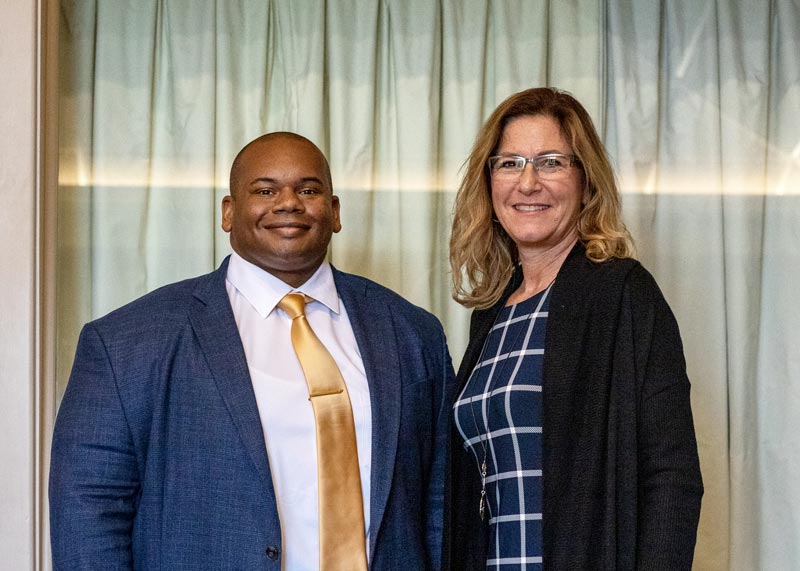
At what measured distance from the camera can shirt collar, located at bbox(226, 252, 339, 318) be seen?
7.25 feet

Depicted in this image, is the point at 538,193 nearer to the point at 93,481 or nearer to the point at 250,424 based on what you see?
the point at 250,424

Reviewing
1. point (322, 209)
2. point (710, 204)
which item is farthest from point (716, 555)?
point (322, 209)

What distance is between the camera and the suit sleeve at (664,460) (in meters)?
1.73

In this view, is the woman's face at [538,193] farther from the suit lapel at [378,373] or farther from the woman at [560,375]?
the suit lapel at [378,373]

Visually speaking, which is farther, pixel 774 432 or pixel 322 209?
pixel 774 432

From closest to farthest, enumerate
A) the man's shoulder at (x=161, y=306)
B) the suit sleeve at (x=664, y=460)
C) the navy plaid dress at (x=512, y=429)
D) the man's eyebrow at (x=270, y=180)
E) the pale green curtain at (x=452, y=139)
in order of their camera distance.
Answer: the suit sleeve at (x=664, y=460)
the navy plaid dress at (x=512, y=429)
the man's shoulder at (x=161, y=306)
the man's eyebrow at (x=270, y=180)
the pale green curtain at (x=452, y=139)

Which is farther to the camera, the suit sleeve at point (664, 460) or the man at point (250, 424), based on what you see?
the man at point (250, 424)

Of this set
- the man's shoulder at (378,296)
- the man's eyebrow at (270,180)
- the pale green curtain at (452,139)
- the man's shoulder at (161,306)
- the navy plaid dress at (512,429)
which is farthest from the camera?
the pale green curtain at (452,139)

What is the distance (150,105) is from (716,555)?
6.71 ft

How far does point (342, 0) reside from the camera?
2910 millimetres

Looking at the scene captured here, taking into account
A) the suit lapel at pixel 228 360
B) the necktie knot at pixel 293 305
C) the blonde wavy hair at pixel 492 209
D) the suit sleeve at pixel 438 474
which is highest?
the blonde wavy hair at pixel 492 209

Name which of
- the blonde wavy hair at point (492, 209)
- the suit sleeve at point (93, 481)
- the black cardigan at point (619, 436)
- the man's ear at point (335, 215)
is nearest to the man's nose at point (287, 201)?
the man's ear at point (335, 215)

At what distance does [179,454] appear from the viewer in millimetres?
2023

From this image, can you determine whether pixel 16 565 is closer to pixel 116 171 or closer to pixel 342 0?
pixel 116 171
